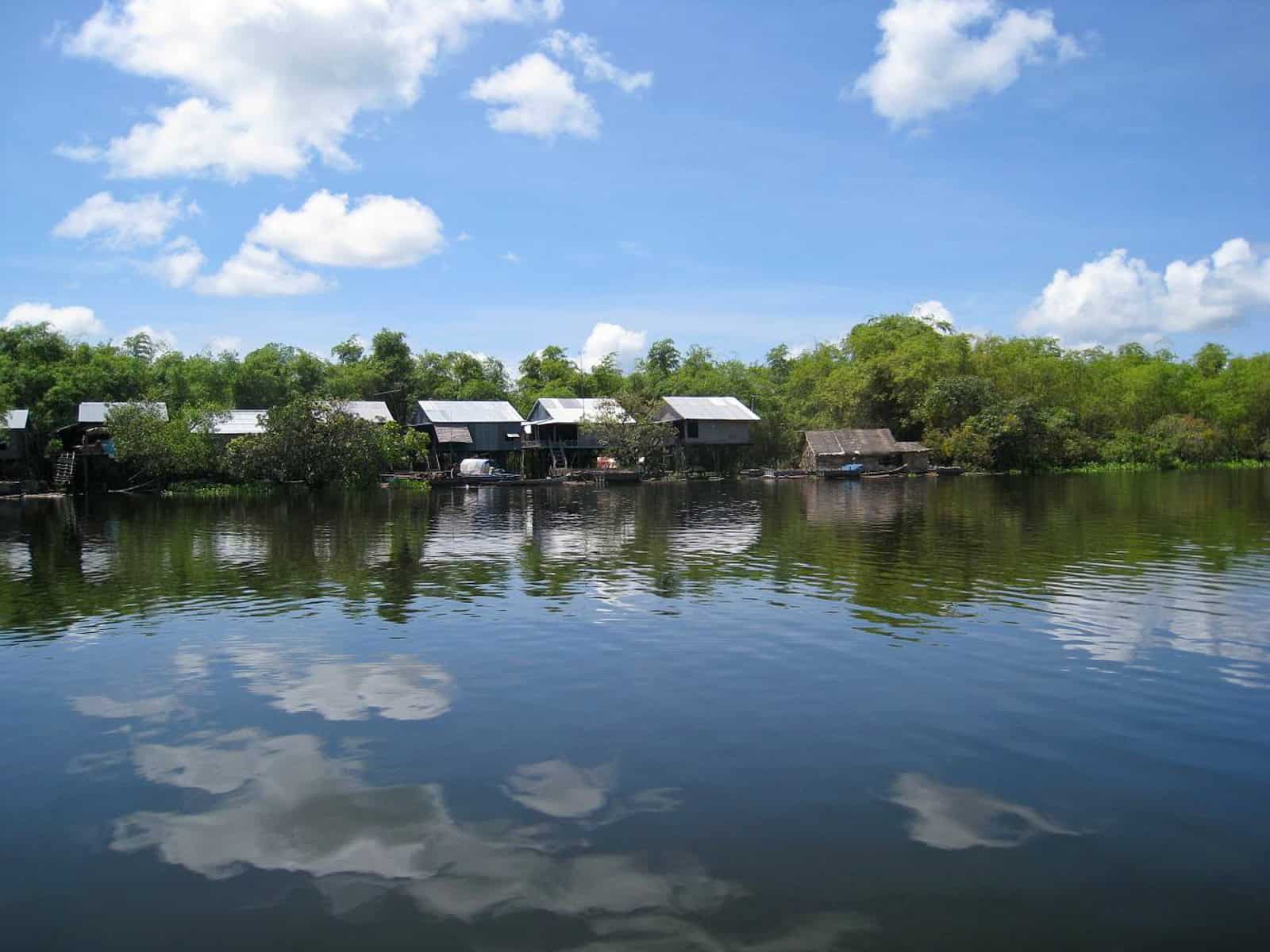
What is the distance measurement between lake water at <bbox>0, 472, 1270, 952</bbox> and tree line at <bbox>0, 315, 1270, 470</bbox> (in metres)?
48.7

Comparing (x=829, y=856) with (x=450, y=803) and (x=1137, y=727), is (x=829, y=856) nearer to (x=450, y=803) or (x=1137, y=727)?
(x=450, y=803)

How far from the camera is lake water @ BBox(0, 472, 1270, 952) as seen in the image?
16.9 feet

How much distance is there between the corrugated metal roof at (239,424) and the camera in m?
51.4

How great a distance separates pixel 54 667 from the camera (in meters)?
10.6

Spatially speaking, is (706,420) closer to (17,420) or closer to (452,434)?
(452,434)

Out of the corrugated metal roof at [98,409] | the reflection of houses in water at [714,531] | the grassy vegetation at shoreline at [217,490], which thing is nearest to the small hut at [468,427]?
the grassy vegetation at shoreline at [217,490]

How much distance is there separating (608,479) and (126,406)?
26.9m

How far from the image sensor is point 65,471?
154ft

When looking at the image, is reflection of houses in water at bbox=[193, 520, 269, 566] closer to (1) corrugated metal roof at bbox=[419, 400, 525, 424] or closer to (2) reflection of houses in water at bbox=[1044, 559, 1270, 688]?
(2) reflection of houses in water at bbox=[1044, 559, 1270, 688]

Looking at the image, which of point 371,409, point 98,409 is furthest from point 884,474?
point 98,409

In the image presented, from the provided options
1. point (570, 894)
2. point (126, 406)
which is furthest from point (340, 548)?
point (126, 406)

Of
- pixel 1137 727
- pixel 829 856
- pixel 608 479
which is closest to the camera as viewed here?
pixel 829 856

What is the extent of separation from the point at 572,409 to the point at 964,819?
188ft

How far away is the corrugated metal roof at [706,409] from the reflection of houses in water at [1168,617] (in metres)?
46.0
